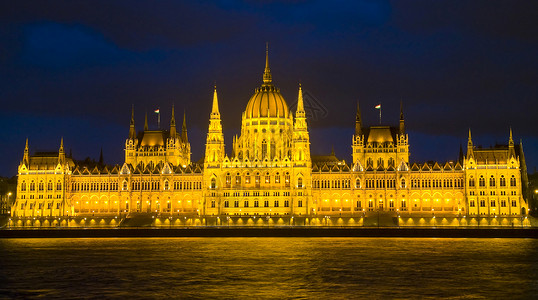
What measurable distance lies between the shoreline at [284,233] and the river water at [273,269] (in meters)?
8.90

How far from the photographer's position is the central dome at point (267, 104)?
161 m

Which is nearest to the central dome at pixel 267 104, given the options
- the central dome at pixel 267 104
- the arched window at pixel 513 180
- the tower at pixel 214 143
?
the central dome at pixel 267 104

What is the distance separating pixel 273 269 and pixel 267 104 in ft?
301

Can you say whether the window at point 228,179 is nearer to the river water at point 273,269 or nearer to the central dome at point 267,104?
the central dome at point 267,104

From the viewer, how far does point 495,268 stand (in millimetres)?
73250

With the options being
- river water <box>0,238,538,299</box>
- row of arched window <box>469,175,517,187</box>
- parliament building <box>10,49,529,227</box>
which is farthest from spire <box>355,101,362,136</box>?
river water <box>0,238,538,299</box>

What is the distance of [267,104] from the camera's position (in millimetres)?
161750

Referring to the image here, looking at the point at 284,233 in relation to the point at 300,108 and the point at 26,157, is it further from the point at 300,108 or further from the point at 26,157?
the point at 26,157

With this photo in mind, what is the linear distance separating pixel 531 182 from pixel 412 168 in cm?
4306

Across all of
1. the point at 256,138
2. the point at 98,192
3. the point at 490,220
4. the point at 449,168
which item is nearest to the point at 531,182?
the point at 449,168

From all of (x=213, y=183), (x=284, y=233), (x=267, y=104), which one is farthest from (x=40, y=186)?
(x=284, y=233)

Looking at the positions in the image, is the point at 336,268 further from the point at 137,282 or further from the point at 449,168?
the point at 449,168

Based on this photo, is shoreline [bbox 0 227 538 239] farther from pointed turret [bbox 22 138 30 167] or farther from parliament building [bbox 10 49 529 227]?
pointed turret [bbox 22 138 30 167]

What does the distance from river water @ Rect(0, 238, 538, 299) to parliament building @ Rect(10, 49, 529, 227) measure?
39.4 meters
